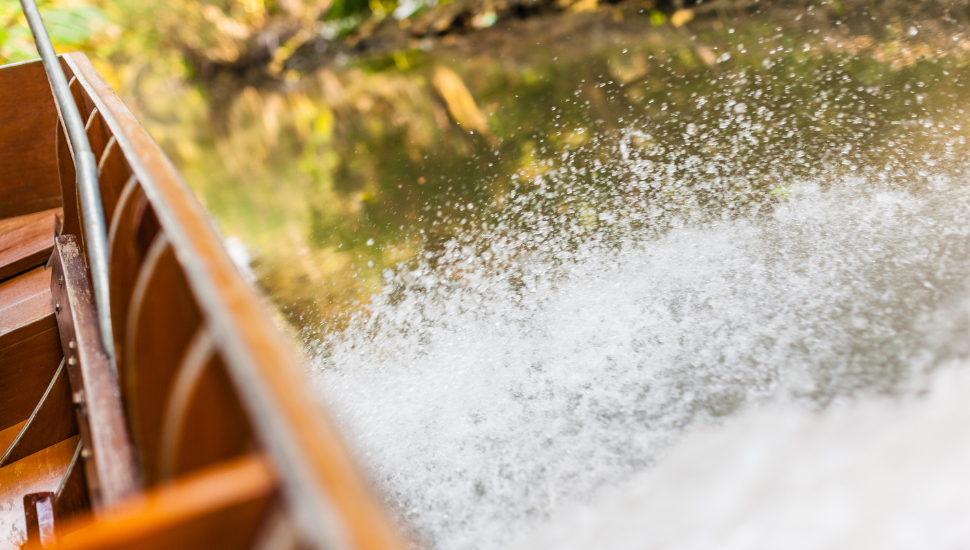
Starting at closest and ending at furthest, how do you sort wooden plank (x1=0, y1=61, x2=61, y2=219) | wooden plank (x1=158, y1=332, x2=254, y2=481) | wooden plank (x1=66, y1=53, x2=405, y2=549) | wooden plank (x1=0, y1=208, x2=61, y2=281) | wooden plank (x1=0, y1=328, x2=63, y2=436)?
wooden plank (x1=66, y1=53, x2=405, y2=549) → wooden plank (x1=158, y1=332, x2=254, y2=481) → wooden plank (x1=0, y1=328, x2=63, y2=436) → wooden plank (x1=0, y1=208, x2=61, y2=281) → wooden plank (x1=0, y1=61, x2=61, y2=219)

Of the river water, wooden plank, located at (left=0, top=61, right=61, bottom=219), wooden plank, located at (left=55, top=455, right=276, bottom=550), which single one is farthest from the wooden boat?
the river water

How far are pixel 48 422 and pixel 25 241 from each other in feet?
2.77

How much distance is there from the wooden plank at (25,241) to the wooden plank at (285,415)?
5.91 ft

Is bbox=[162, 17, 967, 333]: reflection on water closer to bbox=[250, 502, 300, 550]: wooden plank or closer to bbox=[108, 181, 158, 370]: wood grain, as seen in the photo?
bbox=[108, 181, 158, 370]: wood grain

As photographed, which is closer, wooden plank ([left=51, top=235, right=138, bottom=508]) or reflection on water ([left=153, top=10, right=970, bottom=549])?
wooden plank ([left=51, top=235, right=138, bottom=508])

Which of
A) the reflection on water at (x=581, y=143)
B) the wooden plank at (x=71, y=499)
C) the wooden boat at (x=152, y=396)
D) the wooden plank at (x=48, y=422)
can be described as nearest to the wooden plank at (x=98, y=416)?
the wooden boat at (x=152, y=396)

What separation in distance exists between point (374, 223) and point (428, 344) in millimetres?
1296

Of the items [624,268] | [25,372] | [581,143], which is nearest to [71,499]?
[25,372]

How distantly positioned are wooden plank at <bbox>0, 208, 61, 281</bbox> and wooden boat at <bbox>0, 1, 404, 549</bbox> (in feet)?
0.33

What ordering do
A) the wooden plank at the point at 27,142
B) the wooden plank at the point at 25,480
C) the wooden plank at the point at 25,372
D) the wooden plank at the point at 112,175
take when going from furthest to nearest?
the wooden plank at the point at 27,142, the wooden plank at the point at 25,372, the wooden plank at the point at 25,480, the wooden plank at the point at 112,175

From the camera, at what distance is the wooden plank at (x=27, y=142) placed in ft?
7.32

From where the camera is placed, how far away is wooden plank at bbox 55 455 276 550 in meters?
0.46

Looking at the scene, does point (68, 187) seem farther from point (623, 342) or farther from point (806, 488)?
point (806, 488)

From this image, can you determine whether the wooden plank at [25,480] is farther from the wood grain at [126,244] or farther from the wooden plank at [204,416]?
the wooden plank at [204,416]
